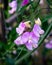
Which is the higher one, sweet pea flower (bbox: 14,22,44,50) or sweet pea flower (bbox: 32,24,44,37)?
sweet pea flower (bbox: 32,24,44,37)

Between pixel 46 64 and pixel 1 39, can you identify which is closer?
pixel 1 39

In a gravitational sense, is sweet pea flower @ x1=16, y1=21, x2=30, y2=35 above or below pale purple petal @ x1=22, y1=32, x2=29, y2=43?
above

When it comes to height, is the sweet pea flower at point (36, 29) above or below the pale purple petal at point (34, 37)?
above

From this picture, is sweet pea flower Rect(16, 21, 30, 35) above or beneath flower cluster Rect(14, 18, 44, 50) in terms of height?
above

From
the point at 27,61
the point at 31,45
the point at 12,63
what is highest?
the point at 31,45

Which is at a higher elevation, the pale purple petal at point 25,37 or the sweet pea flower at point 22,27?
the sweet pea flower at point 22,27

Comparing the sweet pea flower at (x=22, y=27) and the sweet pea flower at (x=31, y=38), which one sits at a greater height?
the sweet pea flower at (x=22, y=27)

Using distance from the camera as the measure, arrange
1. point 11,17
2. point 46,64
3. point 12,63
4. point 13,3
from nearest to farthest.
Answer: point 13,3 → point 12,63 → point 11,17 → point 46,64

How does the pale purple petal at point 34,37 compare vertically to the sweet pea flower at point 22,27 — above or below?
below

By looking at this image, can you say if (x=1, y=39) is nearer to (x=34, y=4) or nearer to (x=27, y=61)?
(x=27, y=61)

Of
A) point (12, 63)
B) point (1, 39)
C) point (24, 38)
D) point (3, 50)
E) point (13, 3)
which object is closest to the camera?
point (24, 38)

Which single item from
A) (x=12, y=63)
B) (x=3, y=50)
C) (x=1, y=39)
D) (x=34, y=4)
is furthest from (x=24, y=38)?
(x=1, y=39)
